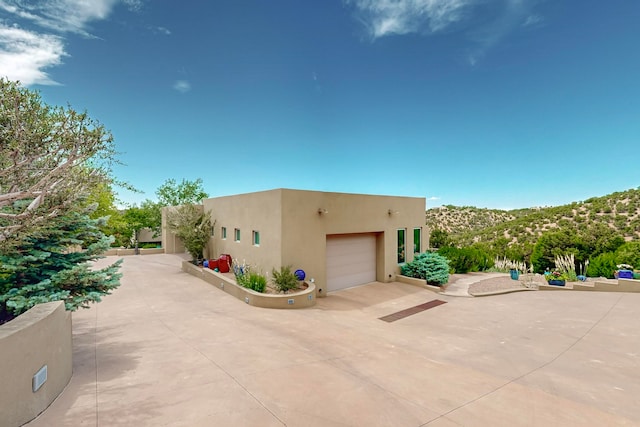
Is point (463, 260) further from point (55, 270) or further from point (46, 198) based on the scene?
point (46, 198)

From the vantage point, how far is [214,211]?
16.2m

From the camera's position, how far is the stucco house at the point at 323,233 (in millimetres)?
11000

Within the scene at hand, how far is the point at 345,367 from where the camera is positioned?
5148 millimetres

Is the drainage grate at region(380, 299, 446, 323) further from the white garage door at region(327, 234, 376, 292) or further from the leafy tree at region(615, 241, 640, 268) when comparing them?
the leafy tree at region(615, 241, 640, 268)

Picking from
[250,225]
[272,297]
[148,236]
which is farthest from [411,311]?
[148,236]

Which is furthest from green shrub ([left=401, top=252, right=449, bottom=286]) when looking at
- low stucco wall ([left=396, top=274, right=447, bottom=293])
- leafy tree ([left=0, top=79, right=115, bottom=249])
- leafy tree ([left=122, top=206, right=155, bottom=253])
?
leafy tree ([left=122, top=206, right=155, bottom=253])

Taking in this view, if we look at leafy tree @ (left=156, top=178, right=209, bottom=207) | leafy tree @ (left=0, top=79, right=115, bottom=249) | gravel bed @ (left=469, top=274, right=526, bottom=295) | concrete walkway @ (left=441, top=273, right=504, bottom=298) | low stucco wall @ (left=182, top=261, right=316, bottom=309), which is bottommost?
concrete walkway @ (left=441, top=273, right=504, bottom=298)

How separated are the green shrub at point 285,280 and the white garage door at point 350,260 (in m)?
2.51

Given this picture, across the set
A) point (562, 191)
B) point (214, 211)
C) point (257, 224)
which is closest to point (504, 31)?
point (257, 224)

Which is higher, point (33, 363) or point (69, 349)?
point (33, 363)

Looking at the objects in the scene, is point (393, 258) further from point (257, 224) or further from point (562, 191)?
point (562, 191)

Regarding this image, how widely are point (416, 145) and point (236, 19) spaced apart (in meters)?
15.1

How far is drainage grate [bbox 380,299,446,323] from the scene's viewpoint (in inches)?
374

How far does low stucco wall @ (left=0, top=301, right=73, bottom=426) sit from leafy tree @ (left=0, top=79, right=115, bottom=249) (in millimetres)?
1774
